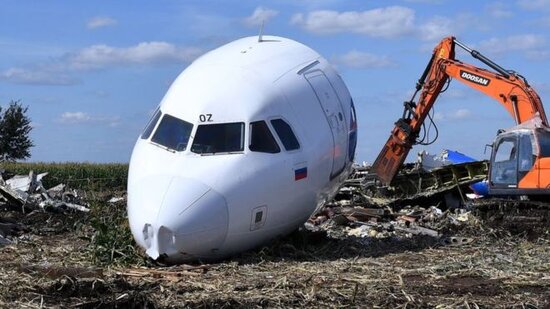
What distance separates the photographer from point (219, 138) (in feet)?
42.5

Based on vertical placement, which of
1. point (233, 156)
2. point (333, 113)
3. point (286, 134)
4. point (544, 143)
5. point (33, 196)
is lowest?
point (33, 196)

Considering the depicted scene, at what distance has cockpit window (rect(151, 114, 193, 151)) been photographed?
42.6 ft

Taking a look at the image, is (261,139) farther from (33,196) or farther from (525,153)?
(33,196)

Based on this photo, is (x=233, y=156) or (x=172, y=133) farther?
(x=172, y=133)

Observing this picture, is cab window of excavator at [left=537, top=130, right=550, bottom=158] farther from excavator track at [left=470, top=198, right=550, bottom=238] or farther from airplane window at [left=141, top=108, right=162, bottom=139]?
airplane window at [left=141, top=108, right=162, bottom=139]

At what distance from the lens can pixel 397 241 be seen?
16.6 m

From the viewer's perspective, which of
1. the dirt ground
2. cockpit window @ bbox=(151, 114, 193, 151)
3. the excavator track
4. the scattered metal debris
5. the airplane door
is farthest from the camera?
the scattered metal debris

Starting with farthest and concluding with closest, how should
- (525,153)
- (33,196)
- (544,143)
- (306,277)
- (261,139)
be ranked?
1. (33,196)
2. (525,153)
3. (544,143)
4. (261,139)
5. (306,277)

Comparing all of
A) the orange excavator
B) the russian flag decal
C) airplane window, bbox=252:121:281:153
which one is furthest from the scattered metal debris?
airplane window, bbox=252:121:281:153

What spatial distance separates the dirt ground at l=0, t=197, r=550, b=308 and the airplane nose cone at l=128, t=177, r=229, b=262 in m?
0.30

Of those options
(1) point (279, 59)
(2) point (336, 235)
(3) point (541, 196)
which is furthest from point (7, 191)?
(3) point (541, 196)

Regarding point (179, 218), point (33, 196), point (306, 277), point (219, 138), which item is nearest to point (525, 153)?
point (219, 138)

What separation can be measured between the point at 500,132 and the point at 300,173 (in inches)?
381

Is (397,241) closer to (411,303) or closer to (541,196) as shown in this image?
(541,196)
